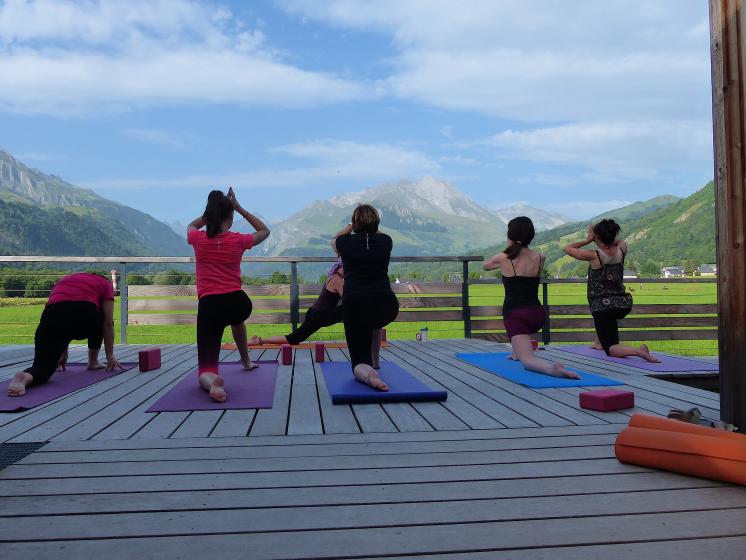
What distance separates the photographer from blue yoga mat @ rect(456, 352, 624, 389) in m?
4.11

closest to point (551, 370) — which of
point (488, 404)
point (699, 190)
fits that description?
point (488, 404)

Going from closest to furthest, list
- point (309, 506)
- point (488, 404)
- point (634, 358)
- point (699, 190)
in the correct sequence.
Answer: point (309, 506) < point (488, 404) < point (634, 358) < point (699, 190)

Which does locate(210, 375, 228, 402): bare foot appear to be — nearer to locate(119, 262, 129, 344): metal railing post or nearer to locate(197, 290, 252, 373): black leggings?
locate(197, 290, 252, 373): black leggings

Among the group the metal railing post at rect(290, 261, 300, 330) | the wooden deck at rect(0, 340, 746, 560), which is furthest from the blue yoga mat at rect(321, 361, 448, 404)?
the metal railing post at rect(290, 261, 300, 330)

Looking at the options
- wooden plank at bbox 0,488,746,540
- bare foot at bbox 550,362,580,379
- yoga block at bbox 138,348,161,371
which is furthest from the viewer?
yoga block at bbox 138,348,161,371

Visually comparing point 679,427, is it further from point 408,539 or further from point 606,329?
point 606,329

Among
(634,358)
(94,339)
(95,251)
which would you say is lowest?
(634,358)

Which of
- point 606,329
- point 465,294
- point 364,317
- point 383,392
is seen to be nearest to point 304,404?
point 383,392

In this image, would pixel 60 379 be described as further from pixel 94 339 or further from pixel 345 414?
pixel 345 414

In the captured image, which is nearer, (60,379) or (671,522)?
(671,522)

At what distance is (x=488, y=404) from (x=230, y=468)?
1.70m

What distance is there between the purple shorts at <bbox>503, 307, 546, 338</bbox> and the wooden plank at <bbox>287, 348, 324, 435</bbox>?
1.62 metres

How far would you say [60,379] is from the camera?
174 inches

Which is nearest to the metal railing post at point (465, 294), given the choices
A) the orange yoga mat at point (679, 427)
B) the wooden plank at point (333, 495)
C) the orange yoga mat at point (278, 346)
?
the orange yoga mat at point (278, 346)
